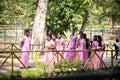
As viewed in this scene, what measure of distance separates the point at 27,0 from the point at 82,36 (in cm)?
1180

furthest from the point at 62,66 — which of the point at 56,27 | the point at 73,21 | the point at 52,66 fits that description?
the point at 73,21

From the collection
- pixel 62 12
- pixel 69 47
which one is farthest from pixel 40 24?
pixel 62 12

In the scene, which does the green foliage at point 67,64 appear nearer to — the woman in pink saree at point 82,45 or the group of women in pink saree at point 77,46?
the group of women in pink saree at point 77,46

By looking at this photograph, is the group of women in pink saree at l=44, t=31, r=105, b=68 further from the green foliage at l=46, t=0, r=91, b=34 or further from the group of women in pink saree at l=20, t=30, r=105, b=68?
the green foliage at l=46, t=0, r=91, b=34

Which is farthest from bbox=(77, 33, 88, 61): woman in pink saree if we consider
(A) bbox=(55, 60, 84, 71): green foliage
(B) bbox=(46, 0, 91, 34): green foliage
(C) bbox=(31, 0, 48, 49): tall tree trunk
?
(B) bbox=(46, 0, 91, 34): green foliage

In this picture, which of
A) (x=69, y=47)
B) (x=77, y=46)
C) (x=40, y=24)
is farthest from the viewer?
(x=40, y=24)

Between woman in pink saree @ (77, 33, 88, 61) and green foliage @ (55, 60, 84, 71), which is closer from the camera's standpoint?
green foliage @ (55, 60, 84, 71)

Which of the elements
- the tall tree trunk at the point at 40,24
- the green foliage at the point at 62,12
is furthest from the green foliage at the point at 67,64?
the green foliage at the point at 62,12

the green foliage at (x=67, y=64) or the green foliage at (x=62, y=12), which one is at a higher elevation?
the green foliage at (x=62, y=12)

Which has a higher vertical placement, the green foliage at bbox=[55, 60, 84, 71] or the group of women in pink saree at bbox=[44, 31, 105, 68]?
the group of women in pink saree at bbox=[44, 31, 105, 68]

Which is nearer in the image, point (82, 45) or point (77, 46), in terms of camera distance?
point (82, 45)

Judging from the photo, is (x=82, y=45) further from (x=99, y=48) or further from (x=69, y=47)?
(x=99, y=48)

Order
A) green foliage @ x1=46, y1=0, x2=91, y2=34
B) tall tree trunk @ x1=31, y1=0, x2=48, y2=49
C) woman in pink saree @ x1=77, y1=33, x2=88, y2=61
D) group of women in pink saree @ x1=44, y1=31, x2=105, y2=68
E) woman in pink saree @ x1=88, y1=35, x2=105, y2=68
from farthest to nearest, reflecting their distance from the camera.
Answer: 1. green foliage @ x1=46, y1=0, x2=91, y2=34
2. tall tree trunk @ x1=31, y1=0, x2=48, y2=49
3. woman in pink saree @ x1=77, y1=33, x2=88, y2=61
4. group of women in pink saree @ x1=44, y1=31, x2=105, y2=68
5. woman in pink saree @ x1=88, y1=35, x2=105, y2=68

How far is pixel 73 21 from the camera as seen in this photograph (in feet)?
81.6
